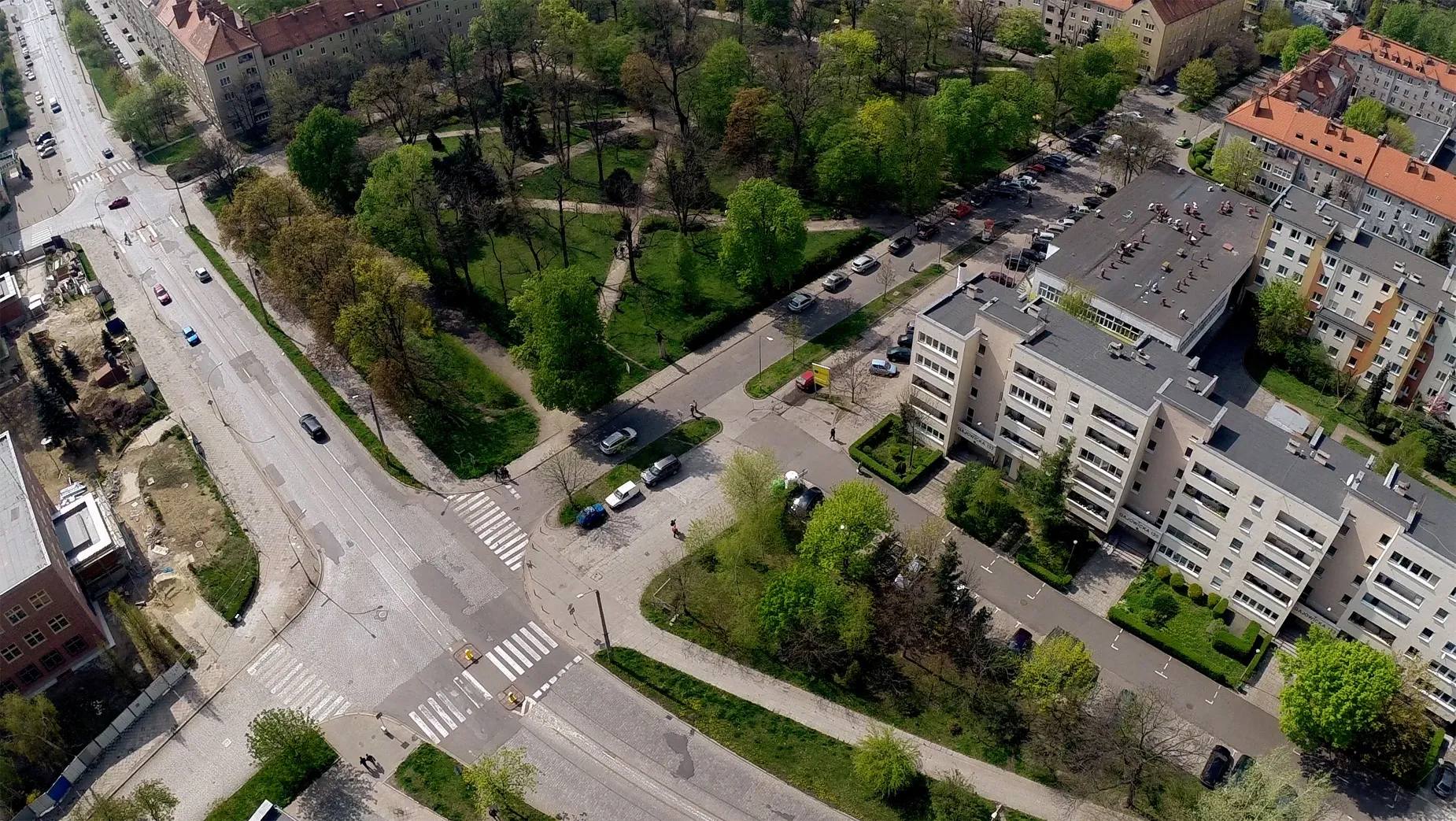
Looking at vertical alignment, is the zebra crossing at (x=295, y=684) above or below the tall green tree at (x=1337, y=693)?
below

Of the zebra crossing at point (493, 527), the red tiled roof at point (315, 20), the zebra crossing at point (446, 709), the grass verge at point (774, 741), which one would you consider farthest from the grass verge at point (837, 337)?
the red tiled roof at point (315, 20)

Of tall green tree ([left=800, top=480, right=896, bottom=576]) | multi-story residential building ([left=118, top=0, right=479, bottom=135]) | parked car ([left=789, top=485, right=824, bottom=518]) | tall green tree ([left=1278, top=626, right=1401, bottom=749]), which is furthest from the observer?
multi-story residential building ([left=118, top=0, right=479, bottom=135])

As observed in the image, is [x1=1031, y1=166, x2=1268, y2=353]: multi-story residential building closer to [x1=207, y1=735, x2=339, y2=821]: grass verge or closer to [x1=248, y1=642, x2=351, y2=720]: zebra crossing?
[x1=248, y1=642, x2=351, y2=720]: zebra crossing

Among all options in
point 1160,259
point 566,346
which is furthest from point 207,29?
point 1160,259

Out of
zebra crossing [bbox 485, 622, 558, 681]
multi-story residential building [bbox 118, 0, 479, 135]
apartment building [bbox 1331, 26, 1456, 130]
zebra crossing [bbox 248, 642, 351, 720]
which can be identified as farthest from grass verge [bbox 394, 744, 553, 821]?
apartment building [bbox 1331, 26, 1456, 130]

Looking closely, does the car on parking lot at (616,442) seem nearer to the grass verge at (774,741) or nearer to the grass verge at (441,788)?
the grass verge at (774,741)

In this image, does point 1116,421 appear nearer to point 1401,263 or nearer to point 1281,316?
point 1281,316
